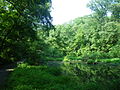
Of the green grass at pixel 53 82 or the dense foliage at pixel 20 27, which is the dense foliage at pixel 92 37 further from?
the green grass at pixel 53 82

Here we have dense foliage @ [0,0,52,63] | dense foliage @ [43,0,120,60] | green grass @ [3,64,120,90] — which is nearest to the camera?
green grass @ [3,64,120,90]

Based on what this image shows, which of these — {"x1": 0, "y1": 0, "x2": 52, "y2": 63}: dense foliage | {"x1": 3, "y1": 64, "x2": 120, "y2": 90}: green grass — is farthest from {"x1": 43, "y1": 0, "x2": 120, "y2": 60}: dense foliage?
{"x1": 3, "y1": 64, "x2": 120, "y2": 90}: green grass

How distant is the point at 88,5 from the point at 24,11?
113ft

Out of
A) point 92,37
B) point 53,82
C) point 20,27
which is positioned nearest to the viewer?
point 53,82

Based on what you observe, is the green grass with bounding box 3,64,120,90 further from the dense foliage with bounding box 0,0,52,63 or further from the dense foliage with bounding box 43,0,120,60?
the dense foliage with bounding box 43,0,120,60

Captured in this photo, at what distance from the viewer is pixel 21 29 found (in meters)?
14.4

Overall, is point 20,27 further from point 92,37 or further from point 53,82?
point 92,37

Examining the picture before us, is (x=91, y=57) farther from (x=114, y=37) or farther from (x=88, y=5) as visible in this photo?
(x=88, y=5)

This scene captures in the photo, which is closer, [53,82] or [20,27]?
[53,82]

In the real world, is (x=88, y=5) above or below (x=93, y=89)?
above

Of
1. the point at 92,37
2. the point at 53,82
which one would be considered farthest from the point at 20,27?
the point at 92,37

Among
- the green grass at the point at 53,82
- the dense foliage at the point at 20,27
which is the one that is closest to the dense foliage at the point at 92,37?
the dense foliage at the point at 20,27

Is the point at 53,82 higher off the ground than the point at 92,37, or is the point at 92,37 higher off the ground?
the point at 92,37

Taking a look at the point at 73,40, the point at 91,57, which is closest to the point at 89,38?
the point at 73,40
